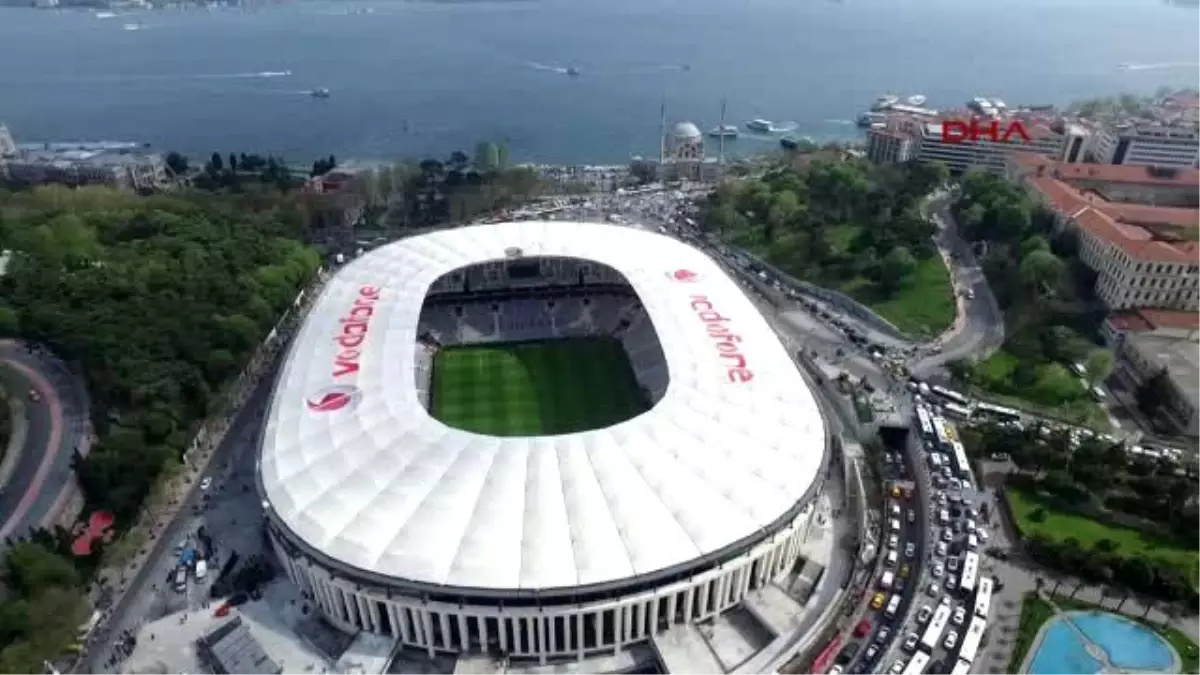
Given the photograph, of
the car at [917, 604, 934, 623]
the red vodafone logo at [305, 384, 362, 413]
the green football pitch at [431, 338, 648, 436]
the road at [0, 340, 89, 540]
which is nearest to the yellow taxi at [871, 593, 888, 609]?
the car at [917, 604, 934, 623]

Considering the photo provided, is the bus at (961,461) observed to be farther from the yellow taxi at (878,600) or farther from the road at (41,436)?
the road at (41,436)

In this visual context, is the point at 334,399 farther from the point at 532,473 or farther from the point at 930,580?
the point at 930,580

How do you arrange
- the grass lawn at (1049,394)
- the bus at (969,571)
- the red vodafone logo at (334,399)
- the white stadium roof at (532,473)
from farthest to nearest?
the grass lawn at (1049,394)
the red vodafone logo at (334,399)
the bus at (969,571)
the white stadium roof at (532,473)

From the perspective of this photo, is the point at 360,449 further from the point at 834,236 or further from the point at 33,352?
the point at 834,236

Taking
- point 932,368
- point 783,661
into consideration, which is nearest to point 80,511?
point 783,661

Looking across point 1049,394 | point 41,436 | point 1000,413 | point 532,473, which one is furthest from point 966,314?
point 41,436

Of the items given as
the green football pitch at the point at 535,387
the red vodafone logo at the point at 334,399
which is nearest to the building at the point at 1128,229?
the green football pitch at the point at 535,387

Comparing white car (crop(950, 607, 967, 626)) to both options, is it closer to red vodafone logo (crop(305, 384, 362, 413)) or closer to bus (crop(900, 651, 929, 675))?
bus (crop(900, 651, 929, 675))
